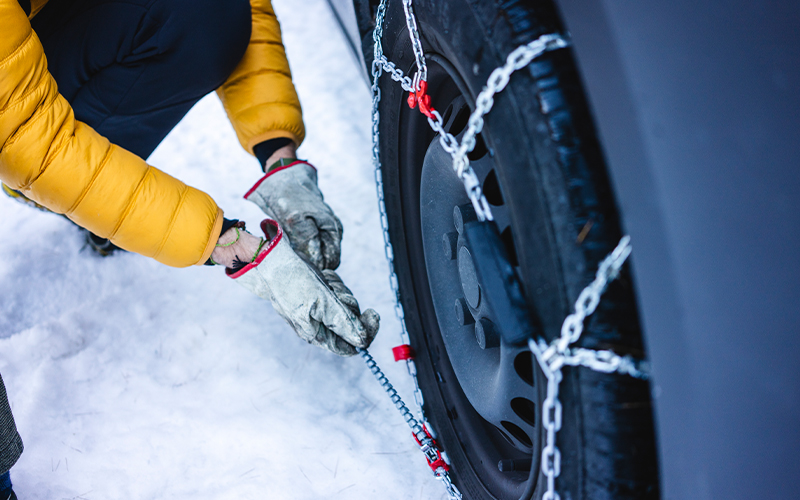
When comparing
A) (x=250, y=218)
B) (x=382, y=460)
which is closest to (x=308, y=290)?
(x=382, y=460)

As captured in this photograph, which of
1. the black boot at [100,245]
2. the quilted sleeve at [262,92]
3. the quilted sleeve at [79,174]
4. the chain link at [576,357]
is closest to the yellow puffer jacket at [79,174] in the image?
the quilted sleeve at [79,174]

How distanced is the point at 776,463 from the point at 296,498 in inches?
33.1

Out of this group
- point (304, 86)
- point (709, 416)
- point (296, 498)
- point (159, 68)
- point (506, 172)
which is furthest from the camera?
point (304, 86)

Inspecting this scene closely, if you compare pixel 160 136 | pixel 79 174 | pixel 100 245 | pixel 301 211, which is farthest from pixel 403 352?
pixel 100 245

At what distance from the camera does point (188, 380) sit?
121 centimetres

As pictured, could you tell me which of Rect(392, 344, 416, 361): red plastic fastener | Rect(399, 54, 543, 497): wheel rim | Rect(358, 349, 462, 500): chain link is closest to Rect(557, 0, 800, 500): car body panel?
Rect(399, 54, 543, 497): wheel rim

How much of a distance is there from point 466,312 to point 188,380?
29.9 inches

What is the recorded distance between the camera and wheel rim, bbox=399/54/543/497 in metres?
0.70

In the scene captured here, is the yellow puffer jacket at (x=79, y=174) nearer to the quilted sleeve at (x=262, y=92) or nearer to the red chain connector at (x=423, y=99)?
the quilted sleeve at (x=262, y=92)

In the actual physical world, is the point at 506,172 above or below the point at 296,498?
above

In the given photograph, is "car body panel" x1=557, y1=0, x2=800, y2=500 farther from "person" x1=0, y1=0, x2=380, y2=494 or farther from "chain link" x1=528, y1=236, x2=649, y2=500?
"person" x1=0, y1=0, x2=380, y2=494

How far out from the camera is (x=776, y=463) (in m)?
0.39

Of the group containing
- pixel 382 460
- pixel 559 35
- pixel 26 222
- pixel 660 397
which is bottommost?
pixel 26 222

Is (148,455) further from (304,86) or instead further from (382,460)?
(304,86)
